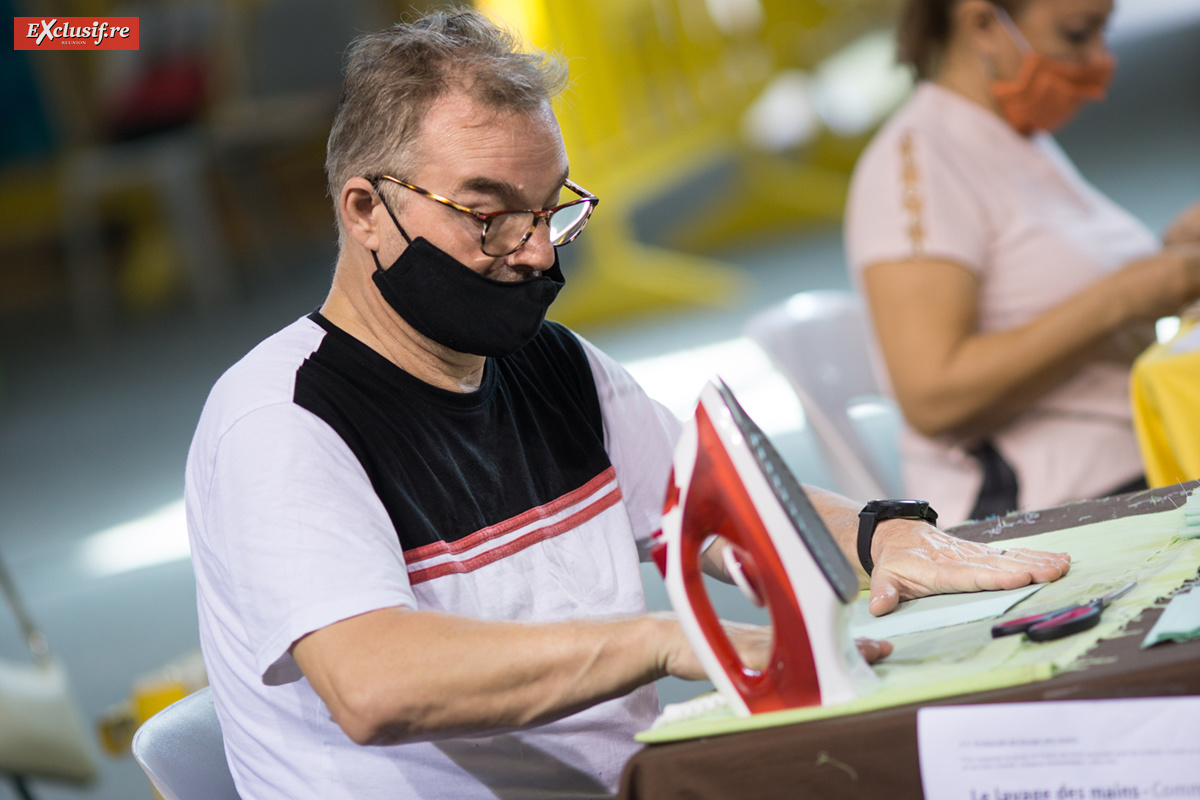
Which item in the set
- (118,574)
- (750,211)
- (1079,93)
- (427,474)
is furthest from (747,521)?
(750,211)

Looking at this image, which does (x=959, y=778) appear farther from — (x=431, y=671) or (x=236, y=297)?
(x=236, y=297)

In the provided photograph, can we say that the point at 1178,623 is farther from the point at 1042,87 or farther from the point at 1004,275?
the point at 1042,87

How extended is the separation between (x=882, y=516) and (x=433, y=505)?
44cm

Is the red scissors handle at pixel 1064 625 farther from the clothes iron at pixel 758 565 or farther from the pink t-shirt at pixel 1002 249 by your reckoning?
the pink t-shirt at pixel 1002 249

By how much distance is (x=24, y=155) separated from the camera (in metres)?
8.23

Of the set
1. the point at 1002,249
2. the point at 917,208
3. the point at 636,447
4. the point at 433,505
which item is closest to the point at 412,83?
the point at 433,505

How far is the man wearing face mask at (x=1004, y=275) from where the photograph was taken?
182 centimetres

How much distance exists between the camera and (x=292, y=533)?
3.37 feet

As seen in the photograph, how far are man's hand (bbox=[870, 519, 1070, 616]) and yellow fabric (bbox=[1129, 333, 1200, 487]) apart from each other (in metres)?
0.57

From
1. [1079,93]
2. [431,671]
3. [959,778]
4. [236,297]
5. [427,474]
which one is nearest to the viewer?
[959,778]

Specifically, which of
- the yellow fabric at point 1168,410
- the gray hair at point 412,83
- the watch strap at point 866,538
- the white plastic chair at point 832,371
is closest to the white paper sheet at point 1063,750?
the watch strap at point 866,538

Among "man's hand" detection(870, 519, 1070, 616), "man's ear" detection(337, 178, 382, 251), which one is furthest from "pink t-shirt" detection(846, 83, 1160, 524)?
"man's ear" detection(337, 178, 382, 251)

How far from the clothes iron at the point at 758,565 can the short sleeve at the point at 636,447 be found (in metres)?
0.53

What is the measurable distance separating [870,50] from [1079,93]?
695 centimetres
